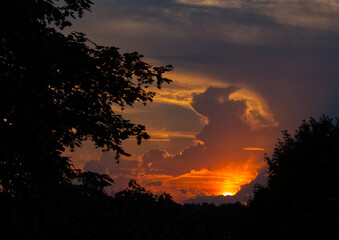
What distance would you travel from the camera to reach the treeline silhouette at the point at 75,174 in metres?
12.2

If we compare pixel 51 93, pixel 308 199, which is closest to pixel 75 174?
pixel 51 93

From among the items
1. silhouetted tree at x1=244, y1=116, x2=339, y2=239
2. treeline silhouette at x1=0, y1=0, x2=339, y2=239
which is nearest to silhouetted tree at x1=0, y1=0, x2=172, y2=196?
treeline silhouette at x1=0, y1=0, x2=339, y2=239

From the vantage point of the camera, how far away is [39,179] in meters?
12.8

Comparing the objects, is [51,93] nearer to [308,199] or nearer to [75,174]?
[75,174]

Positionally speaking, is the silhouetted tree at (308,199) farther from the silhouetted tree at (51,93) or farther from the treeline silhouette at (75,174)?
the silhouetted tree at (51,93)

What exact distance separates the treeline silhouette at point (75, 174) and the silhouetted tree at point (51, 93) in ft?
0.14

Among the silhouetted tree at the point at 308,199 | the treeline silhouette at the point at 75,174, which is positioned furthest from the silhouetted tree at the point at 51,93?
the silhouetted tree at the point at 308,199

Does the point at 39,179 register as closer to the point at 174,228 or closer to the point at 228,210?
the point at 174,228

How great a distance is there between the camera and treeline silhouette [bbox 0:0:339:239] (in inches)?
482

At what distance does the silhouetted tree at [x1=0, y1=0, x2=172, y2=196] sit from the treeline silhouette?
1.6 inches

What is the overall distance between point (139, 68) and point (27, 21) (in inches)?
271

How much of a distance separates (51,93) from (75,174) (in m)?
5.46

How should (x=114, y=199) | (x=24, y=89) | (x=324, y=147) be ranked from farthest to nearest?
(x=114, y=199) → (x=324, y=147) → (x=24, y=89)

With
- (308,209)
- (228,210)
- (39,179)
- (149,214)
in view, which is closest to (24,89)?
(39,179)
